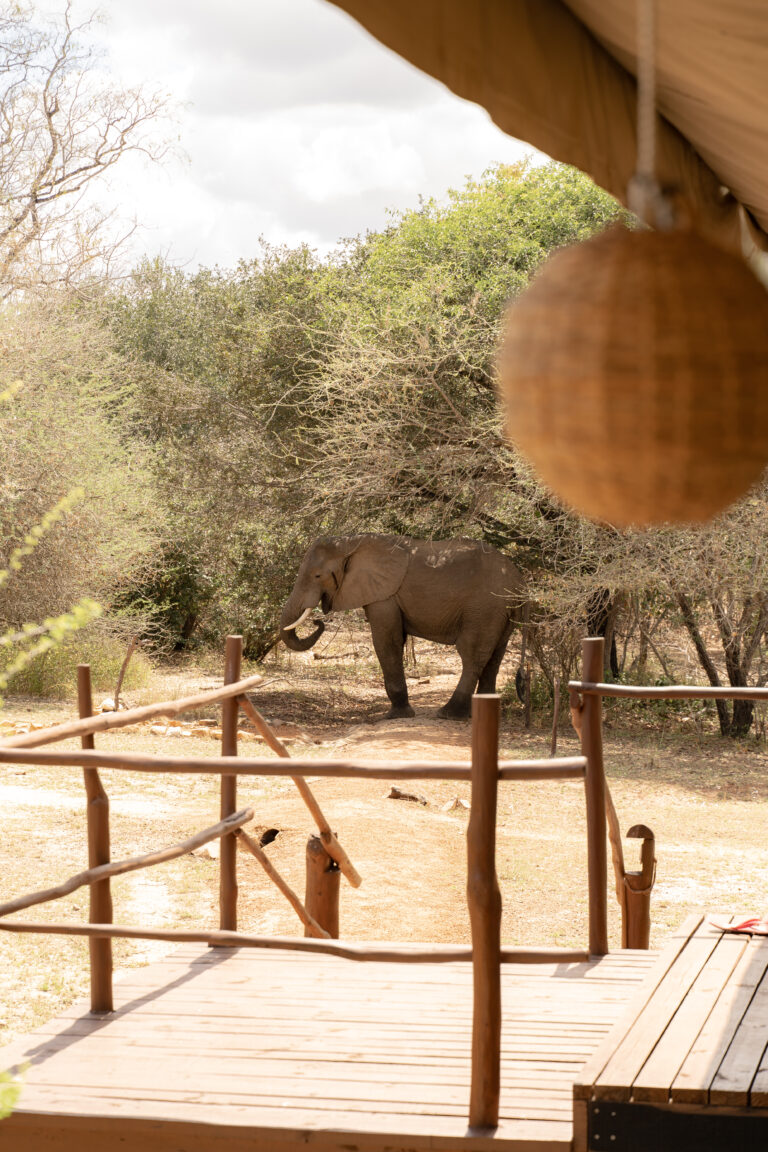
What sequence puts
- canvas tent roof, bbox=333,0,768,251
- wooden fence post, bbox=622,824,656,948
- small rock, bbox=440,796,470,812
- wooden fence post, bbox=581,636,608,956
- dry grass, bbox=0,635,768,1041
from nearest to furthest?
canvas tent roof, bbox=333,0,768,251
wooden fence post, bbox=581,636,608,956
wooden fence post, bbox=622,824,656,948
dry grass, bbox=0,635,768,1041
small rock, bbox=440,796,470,812

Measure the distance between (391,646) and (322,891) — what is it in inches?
318

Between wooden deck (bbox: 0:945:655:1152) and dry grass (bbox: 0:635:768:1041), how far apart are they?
1.88m

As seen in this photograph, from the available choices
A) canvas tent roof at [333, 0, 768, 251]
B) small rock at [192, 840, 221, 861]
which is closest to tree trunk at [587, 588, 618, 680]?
small rock at [192, 840, 221, 861]

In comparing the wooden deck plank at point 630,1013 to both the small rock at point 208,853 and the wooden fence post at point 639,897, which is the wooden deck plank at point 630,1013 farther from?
the small rock at point 208,853

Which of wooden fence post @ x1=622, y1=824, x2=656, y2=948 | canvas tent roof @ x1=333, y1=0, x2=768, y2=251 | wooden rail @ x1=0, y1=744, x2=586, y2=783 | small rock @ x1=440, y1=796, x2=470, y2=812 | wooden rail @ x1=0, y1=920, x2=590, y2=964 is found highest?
canvas tent roof @ x1=333, y1=0, x2=768, y2=251

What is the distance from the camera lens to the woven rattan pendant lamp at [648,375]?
3.16 ft

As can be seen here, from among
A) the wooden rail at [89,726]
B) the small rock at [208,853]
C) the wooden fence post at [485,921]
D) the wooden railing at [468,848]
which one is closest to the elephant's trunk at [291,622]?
the small rock at [208,853]

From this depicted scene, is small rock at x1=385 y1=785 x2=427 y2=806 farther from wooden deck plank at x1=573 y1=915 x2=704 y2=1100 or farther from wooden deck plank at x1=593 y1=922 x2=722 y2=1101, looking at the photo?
wooden deck plank at x1=593 y1=922 x2=722 y2=1101

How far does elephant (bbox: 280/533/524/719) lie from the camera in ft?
41.4

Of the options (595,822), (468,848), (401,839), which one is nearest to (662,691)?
(595,822)

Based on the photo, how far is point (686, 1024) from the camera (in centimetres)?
290

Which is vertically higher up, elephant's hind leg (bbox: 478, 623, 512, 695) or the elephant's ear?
the elephant's ear

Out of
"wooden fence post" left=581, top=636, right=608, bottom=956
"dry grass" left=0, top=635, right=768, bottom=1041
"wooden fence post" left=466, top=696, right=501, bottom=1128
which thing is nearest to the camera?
"wooden fence post" left=466, top=696, right=501, bottom=1128

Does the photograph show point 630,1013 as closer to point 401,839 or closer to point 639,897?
point 639,897
